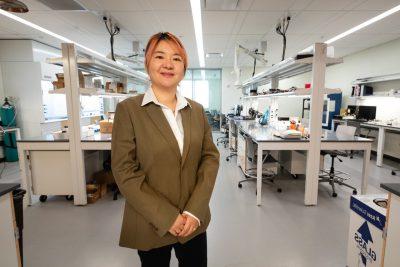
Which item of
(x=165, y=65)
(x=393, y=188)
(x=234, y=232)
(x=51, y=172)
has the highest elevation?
(x=165, y=65)

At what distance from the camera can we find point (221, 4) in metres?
3.53

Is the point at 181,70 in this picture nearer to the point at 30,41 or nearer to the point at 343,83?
the point at 30,41

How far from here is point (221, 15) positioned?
401cm

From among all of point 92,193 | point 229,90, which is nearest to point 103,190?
point 92,193

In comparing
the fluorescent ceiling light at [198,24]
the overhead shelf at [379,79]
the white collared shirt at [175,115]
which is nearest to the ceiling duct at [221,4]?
the fluorescent ceiling light at [198,24]

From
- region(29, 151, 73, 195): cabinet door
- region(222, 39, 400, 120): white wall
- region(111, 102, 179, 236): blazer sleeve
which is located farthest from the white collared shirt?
region(222, 39, 400, 120): white wall

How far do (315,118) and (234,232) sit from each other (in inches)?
65.9

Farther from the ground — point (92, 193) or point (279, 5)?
point (279, 5)

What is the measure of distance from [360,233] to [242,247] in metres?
0.96

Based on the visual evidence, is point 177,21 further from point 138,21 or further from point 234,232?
point 234,232

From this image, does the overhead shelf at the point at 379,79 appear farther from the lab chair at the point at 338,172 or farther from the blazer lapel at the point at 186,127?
the blazer lapel at the point at 186,127

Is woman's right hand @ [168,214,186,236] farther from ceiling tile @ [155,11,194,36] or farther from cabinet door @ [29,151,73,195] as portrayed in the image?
ceiling tile @ [155,11,194,36]

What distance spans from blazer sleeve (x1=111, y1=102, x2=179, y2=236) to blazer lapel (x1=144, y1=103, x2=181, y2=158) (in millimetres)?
96

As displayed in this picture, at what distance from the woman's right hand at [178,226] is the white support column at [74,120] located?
2340mm
